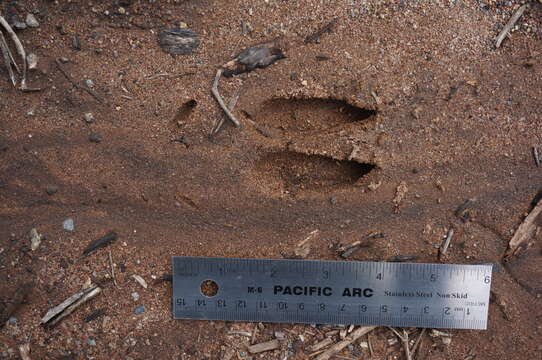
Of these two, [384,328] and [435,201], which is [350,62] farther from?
[384,328]

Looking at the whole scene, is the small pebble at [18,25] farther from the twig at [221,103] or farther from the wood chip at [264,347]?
the wood chip at [264,347]

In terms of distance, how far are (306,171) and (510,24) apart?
1.83m

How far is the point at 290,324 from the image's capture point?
2.65 meters

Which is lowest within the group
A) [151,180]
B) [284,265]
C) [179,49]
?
[284,265]

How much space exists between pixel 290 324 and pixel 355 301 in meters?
0.50

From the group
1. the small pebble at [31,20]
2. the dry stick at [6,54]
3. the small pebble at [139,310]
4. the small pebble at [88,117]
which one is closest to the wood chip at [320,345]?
the small pebble at [139,310]

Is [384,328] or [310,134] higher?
[310,134]

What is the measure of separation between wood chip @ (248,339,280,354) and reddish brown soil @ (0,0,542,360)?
5 cm

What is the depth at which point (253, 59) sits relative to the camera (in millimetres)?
2637

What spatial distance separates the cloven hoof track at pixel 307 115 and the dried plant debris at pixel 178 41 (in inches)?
27.5

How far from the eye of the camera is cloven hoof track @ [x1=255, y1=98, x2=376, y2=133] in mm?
2691

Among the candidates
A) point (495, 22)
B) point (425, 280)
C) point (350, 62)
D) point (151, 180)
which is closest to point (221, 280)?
point (151, 180)

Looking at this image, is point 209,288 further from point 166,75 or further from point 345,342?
point 166,75

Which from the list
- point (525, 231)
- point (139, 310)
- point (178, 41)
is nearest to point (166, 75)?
point (178, 41)
